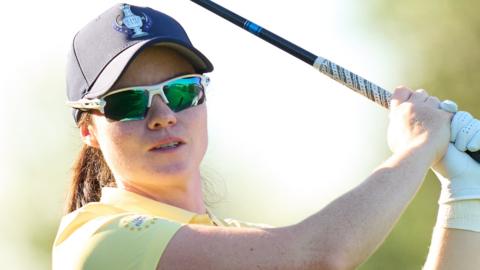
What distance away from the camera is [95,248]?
4.19 m

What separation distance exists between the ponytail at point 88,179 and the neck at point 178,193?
206 mm

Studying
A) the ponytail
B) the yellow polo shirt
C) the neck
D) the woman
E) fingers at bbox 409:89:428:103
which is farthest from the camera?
the ponytail

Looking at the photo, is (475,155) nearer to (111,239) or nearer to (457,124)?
(457,124)

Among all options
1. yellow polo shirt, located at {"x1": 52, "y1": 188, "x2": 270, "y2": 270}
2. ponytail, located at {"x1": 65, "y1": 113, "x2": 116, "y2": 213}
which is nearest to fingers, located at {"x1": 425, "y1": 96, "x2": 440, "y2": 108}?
yellow polo shirt, located at {"x1": 52, "y1": 188, "x2": 270, "y2": 270}

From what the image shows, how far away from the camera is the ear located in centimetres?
486

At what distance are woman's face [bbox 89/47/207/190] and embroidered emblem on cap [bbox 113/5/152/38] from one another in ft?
0.26

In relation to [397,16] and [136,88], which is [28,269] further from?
[136,88]

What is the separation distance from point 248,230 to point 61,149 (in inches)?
489

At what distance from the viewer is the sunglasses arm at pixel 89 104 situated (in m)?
4.63

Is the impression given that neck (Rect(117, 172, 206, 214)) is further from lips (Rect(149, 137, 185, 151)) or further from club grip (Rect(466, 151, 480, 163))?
club grip (Rect(466, 151, 480, 163))

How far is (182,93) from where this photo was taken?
4660 millimetres

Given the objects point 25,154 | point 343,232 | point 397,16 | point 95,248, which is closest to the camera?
point 343,232

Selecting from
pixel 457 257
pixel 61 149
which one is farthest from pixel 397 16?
pixel 457 257

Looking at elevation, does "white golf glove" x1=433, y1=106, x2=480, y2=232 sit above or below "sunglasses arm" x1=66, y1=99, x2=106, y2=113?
above
